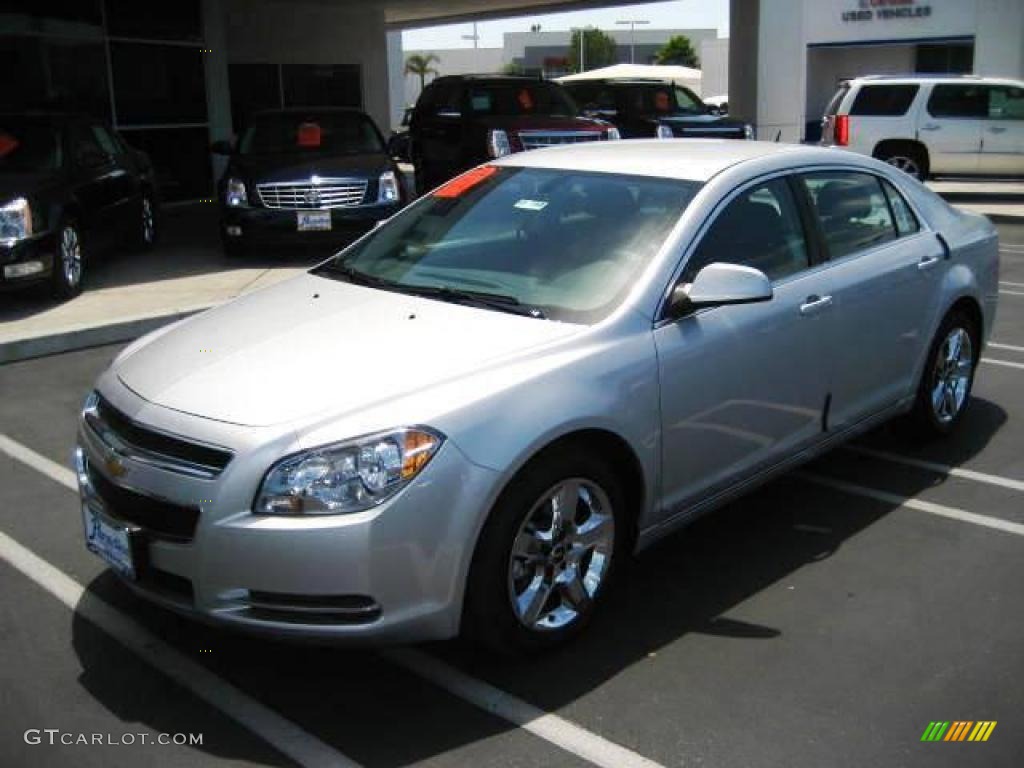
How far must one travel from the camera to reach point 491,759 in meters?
3.07

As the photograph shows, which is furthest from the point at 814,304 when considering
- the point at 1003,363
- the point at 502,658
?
the point at 1003,363

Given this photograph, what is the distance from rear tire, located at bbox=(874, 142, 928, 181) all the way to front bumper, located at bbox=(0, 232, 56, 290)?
13.8 m

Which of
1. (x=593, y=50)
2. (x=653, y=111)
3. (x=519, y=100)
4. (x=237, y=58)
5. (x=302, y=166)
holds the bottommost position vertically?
(x=302, y=166)

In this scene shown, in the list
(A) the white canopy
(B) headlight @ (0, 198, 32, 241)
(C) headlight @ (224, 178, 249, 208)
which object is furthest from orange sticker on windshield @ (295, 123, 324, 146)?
(A) the white canopy

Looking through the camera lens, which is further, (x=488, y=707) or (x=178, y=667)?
(x=178, y=667)

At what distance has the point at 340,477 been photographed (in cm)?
312

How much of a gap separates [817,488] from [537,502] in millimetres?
2208

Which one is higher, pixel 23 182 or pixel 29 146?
pixel 29 146

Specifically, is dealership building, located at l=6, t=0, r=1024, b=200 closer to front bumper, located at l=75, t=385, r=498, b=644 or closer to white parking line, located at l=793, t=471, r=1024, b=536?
white parking line, located at l=793, t=471, r=1024, b=536

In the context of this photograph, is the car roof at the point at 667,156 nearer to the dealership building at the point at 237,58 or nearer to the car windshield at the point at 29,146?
the car windshield at the point at 29,146

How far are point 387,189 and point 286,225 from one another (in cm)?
112

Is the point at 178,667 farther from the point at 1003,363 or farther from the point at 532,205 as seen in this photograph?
the point at 1003,363

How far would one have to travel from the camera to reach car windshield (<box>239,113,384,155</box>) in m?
12.1

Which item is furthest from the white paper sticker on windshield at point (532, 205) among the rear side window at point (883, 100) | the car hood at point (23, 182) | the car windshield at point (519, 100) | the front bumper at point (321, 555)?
the rear side window at point (883, 100)
